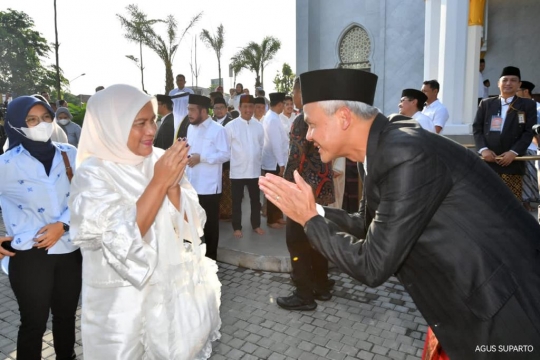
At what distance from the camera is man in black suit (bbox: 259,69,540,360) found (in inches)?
52.5

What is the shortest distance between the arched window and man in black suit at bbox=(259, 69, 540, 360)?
1633 centimetres

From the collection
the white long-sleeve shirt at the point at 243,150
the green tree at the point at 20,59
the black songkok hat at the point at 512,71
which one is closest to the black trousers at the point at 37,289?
the white long-sleeve shirt at the point at 243,150

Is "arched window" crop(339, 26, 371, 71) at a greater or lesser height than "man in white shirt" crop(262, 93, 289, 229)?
greater

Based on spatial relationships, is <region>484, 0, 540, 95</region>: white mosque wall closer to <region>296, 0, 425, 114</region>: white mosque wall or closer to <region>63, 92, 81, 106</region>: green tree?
<region>296, 0, 425, 114</region>: white mosque wall

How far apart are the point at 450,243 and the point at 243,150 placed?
4.82m

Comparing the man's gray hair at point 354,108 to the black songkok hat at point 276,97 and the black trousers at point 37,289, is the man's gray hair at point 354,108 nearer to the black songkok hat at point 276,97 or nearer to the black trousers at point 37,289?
the black trousers at point 37,289

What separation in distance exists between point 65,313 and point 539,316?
2679 mm

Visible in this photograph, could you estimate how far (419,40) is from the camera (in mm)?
15195

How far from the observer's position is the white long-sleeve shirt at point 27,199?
2.45 meters

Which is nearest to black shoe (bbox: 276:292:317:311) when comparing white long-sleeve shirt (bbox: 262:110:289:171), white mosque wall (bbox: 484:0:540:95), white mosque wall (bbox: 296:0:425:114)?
white long-sleeve shirt (bbox: 262:110:289:171)

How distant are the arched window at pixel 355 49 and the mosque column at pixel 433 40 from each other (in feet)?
19.6

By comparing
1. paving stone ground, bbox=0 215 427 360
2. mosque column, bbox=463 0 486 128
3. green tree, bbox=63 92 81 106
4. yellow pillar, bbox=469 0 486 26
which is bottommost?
paving stone ground, bbox=0 215 427 360

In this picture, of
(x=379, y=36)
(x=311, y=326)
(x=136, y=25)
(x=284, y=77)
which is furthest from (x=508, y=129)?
(x=284, y=77)

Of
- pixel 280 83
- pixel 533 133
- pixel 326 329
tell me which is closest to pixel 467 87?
pixel 533 133
